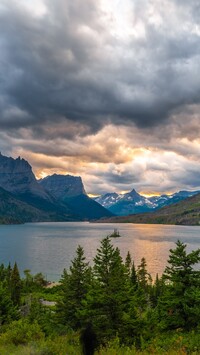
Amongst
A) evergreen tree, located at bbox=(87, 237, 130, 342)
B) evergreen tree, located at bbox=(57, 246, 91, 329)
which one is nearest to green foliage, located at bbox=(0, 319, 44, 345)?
evergreen tree, located at bbox=(87, 237, 130, 342)

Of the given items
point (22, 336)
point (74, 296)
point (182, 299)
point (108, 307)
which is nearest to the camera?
point (22, 336)

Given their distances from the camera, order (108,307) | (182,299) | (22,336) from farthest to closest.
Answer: (108,307) → (182,299) → (22,336)

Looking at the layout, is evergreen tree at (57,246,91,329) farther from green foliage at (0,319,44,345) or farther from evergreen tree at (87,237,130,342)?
green foliage at (0,319,44,345)

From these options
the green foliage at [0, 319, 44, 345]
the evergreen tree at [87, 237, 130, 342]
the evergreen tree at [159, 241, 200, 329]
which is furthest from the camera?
the evergreen tree at [87, 237, 130, 342]

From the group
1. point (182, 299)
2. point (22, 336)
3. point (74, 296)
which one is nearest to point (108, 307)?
point (182, 299)

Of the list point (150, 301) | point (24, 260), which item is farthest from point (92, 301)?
point (24, 260)

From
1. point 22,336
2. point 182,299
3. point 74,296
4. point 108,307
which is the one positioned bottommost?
point 74,296

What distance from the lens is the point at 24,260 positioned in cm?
18800

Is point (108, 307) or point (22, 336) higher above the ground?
point (22, 336)

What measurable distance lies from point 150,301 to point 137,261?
75705 mm

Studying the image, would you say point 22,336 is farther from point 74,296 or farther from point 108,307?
point 74,296

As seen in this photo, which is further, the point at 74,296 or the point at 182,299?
the point at 74,296

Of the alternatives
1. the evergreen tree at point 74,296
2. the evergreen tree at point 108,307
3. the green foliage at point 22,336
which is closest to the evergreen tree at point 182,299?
the evergreen tree at point 108,307

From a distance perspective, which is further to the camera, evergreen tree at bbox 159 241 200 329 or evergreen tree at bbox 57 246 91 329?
evergreen tree at bbox 57 246 91 329
